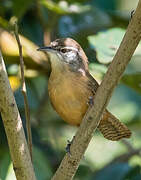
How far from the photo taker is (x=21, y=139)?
261cm

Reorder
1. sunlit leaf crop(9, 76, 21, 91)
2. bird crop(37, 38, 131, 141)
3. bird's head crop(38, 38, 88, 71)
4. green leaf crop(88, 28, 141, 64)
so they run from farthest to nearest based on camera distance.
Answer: sunlit leaf crop(9, 76, 21, 91) < bird's head crop(38, 38, 88, 71) < green leaf crop(88, 28, 141, 64) < bird crop(37, 38, 131, 141)

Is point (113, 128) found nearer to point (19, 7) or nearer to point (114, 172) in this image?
point (114, 172)

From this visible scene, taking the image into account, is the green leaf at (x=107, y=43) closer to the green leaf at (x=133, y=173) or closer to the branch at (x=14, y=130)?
the green leaf at (x=133, y=173)

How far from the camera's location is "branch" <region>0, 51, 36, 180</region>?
253 cm

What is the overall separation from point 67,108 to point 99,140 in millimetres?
1488

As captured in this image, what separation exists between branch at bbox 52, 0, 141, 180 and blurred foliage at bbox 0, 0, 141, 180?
0.94m

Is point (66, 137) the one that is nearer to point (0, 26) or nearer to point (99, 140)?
point (99, 140)

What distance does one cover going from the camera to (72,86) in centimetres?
368

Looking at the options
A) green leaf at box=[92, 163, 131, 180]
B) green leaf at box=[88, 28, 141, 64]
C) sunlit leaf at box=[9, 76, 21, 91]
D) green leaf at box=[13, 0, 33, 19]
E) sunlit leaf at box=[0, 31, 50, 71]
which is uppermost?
green leaf at box=[13, 0, 33, 19]

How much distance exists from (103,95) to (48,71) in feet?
6.61

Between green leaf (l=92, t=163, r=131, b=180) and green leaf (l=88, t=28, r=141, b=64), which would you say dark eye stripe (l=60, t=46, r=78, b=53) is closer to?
green leaf (l=88, t=28, r=141, b=64)

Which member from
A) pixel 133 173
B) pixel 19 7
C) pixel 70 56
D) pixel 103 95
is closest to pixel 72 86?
pixel 70 56

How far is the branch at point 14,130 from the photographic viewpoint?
2525 millimetres

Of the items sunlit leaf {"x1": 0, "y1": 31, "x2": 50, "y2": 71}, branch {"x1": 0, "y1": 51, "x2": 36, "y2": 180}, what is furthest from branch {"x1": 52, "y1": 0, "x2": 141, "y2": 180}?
sunlit leaf {"x1": 0, "y1": 31, "x2": 50, "y2": 71}
